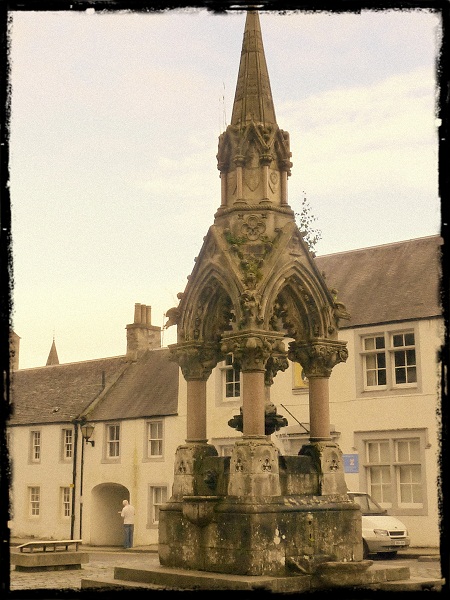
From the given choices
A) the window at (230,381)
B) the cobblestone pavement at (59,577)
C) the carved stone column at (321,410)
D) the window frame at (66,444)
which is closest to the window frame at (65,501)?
Result: the window frame at (66,444)

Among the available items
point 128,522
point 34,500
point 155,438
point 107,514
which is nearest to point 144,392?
point 155,438

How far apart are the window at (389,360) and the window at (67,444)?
14.5 meters

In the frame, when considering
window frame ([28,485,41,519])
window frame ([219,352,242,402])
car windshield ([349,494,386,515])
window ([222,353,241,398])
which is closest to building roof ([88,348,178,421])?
window frame ([219,352,242,402])

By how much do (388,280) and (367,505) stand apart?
305 inches

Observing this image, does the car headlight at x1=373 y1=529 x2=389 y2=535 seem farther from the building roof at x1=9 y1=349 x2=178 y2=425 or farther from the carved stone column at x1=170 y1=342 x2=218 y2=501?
the building roof at x1=9 y1=349 x2=178 y2=425

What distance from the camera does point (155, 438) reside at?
32.4m

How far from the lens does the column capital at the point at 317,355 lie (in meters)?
12.1

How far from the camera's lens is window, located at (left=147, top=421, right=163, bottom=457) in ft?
105

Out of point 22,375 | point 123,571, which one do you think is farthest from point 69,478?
point 123,571

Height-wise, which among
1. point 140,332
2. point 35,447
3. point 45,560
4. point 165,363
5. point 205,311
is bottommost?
point 45,560

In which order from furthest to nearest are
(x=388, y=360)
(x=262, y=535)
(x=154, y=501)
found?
1. (x=154, y=501)
2. (x=388, y=360)
3. (x=262, y=535)

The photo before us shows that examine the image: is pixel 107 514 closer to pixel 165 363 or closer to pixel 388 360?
pixel 165 363

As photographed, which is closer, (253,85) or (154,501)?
(253,85)

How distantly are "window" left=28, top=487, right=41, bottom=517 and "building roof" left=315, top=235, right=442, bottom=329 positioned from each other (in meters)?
16.1
